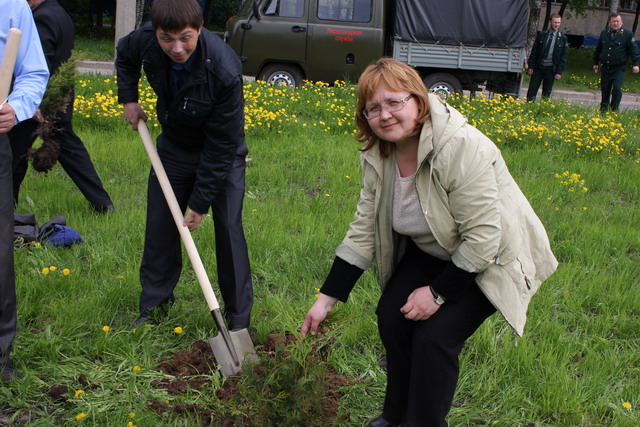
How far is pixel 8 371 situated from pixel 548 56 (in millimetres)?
11350

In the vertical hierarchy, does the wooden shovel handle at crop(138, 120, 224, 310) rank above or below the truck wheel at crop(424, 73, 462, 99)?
below

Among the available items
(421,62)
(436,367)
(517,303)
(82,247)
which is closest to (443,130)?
(517,303)

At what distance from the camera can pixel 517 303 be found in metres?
2.39

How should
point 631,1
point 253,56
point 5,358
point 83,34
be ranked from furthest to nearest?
point 631,1 < point 83,34 < point 253,56 < point 5,358

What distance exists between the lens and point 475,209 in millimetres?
2307

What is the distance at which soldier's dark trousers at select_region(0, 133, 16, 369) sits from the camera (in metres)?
2.86

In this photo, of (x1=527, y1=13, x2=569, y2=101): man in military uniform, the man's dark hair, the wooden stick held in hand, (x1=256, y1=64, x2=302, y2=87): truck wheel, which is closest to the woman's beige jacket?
the man's dark hair

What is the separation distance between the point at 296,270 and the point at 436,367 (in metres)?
1.97

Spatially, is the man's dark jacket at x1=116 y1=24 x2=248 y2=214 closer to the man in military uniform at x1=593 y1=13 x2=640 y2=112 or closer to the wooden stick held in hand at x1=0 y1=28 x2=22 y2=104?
the wooden stick held in hand at x1=0 y1=28 x2=22 y2=104

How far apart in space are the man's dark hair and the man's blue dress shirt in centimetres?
61

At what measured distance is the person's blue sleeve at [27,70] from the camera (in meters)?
2.94

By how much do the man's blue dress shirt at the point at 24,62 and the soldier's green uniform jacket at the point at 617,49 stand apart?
11.3 meters

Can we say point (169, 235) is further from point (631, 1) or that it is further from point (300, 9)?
point (631, 1)

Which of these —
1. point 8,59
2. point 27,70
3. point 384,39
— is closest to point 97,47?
point 384,39
